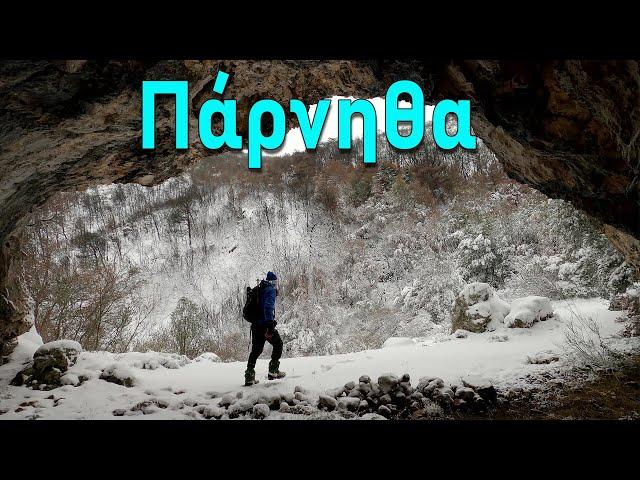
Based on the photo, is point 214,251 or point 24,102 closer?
point 24,102

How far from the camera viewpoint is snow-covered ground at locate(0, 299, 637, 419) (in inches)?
178

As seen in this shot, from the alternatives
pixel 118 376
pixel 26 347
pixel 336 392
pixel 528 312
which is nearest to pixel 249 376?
pixel 336 392

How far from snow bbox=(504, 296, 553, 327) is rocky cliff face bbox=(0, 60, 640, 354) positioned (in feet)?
8.20

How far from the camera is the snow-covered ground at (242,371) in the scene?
453 centimetres

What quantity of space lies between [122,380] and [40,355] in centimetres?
132

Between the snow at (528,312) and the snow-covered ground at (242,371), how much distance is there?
0.48 ft

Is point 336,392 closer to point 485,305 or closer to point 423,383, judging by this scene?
point 423,383

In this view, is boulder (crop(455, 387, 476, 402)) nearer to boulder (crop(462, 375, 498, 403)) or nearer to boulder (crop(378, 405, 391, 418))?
boulder (crop(462, 375, 498, 403))

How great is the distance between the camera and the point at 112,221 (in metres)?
35.4

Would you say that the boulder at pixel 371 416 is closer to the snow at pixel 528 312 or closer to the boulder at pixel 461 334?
the boulder at pixel 461 334

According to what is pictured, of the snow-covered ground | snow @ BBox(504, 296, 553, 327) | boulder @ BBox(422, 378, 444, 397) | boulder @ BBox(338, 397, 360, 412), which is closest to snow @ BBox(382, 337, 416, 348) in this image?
the snow-covered ground

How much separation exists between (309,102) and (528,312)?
5829 millimetres
